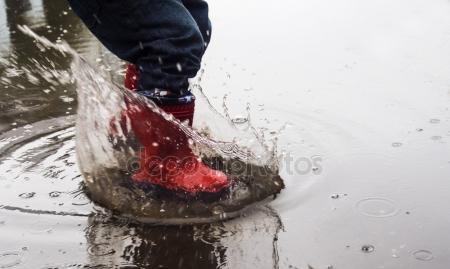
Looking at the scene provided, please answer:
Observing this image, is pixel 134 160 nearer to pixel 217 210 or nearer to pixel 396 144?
pixel 217 210

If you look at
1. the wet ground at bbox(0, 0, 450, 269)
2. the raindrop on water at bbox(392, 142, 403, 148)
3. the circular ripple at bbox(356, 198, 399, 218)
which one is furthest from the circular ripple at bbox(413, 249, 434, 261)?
the raindrop on water at bbox(392, 142, 403, 148)

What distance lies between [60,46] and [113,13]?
191 cm

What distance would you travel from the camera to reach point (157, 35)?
196 centimetres

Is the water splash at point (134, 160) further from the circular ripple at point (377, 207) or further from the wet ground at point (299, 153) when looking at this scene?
the circular ripple at point (377, 207)

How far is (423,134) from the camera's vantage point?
245 cm

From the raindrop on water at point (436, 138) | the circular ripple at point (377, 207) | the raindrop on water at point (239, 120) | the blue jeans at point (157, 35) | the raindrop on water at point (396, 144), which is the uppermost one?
the blue jeans at point (157, 35)

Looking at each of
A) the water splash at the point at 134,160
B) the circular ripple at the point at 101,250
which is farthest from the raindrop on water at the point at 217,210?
the circular ripple at the point at 101,250

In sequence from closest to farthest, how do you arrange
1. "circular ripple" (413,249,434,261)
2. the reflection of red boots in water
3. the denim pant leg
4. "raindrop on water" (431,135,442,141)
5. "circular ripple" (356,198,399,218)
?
"circular ripple" (413,249,434,261) < "circular ripple" (356,198,399,218) < the reflection of red boots in water < the denim pant leg < "raindrop on water" (431,135,442,141)

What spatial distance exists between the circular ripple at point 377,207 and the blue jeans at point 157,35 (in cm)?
60

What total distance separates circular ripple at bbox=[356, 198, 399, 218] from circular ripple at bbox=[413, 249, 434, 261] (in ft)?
0.66

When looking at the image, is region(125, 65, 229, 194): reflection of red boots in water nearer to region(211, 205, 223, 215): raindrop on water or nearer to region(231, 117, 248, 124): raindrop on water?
region(211, 205, 223, 215): raindrop on water

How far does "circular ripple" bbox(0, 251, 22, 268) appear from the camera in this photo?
1.68m

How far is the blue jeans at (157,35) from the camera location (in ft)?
6.41

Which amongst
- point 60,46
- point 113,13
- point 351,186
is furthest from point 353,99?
point 60,46
